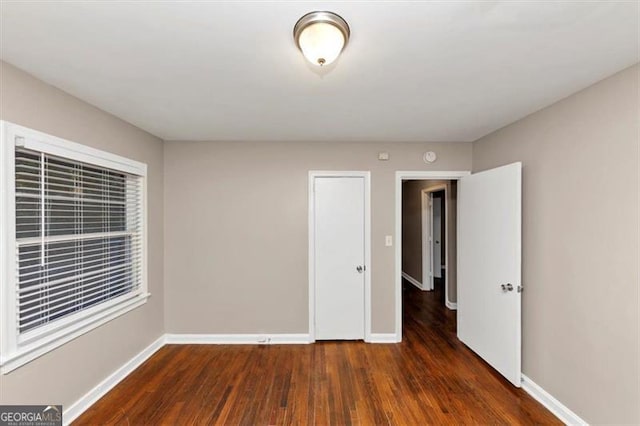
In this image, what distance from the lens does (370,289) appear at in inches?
140

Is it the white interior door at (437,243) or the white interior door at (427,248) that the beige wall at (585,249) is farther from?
the white interior door at (437,243)

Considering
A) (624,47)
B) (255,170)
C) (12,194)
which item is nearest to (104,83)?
(12,194)

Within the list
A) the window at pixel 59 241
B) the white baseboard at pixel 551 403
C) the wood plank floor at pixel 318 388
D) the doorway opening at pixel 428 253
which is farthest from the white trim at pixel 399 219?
the window at pixel 59 241

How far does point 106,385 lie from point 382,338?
2.78 m

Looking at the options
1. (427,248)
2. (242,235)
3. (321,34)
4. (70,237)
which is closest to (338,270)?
(242,235)

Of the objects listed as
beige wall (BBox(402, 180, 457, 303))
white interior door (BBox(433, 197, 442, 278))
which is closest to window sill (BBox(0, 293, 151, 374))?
beige wall (BBox(402, 180, 457, 303))

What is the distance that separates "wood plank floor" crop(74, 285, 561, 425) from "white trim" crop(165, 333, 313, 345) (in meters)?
0.08

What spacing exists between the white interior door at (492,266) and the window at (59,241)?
3553mm

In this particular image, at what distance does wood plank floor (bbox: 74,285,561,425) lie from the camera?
7.34 feet

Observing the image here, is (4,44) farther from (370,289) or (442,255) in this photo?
(442,255)

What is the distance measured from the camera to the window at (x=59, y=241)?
176cm

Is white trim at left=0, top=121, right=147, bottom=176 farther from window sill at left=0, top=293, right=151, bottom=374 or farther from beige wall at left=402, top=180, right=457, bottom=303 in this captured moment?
beige wall at left=402, top=180, right=457, bottom=303

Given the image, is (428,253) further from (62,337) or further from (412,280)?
(62,337)

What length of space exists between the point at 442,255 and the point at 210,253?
5312 mm
